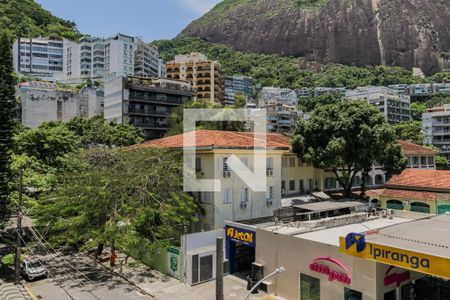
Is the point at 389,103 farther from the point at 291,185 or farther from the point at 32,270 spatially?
the point at 32,270

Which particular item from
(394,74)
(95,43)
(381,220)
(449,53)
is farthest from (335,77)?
(381,220)

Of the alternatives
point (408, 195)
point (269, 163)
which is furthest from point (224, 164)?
point (408, 195)

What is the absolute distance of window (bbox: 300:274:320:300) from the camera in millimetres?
17422

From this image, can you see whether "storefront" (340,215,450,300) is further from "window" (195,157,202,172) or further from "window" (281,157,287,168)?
"window" (281,157,287,168)

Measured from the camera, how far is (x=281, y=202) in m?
30.4

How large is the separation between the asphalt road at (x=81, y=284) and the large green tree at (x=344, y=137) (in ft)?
64.9

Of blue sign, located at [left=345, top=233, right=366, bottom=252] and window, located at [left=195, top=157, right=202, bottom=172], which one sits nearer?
blue sign, located at [left=345, top=233, right=366, bottom=252]

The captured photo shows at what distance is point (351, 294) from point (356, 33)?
16665cm

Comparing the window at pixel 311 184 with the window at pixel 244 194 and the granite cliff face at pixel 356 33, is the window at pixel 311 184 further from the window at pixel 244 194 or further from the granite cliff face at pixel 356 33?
the granite cliff face at pixel 356 33

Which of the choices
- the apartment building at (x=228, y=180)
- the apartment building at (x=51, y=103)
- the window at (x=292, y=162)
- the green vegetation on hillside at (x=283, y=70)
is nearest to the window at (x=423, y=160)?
the window at (x=292, y=162)

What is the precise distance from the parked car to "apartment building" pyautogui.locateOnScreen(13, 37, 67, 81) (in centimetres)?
10168

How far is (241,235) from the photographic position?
21.8 m

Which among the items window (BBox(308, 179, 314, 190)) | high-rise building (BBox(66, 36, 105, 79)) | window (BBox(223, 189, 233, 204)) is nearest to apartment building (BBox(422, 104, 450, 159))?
window (BBox(308, 179, 314, 190))

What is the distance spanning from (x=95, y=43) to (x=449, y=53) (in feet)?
478
